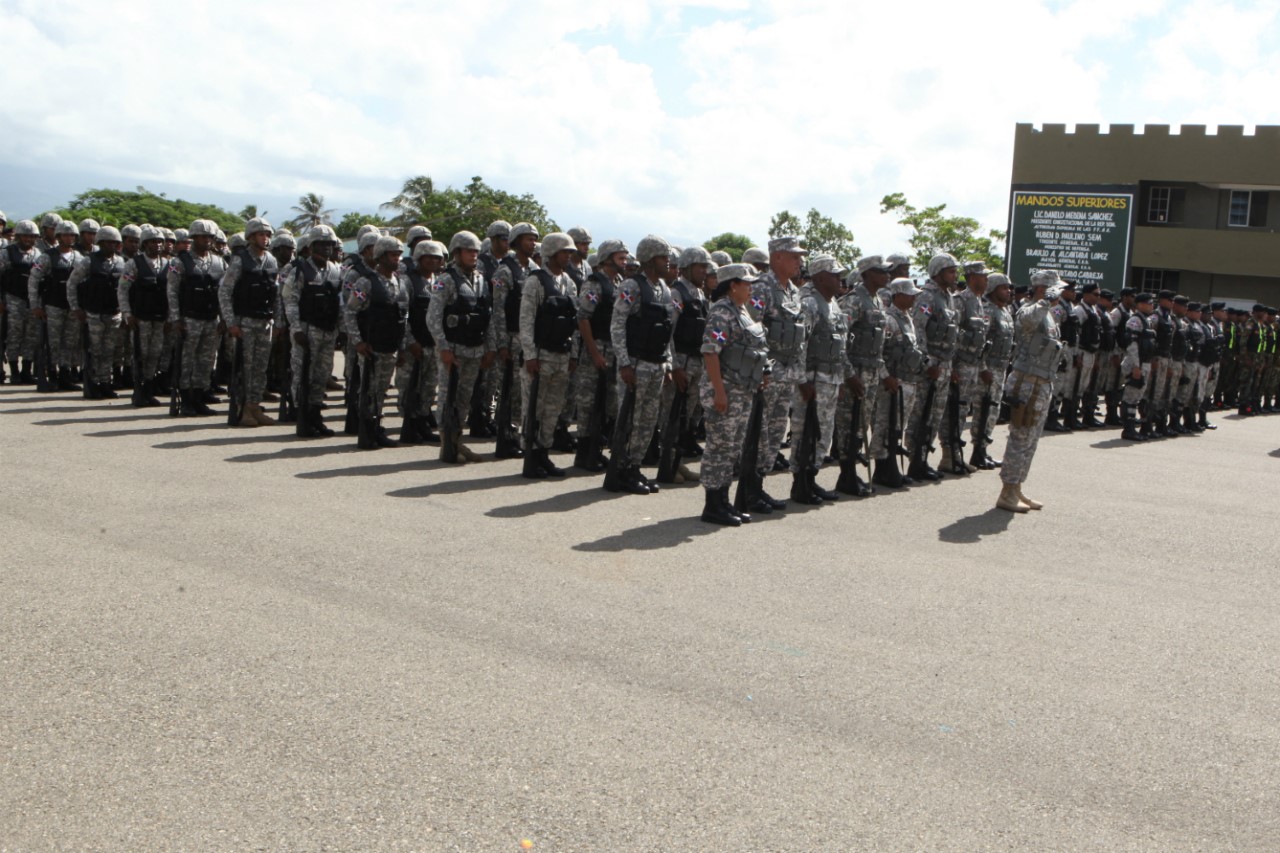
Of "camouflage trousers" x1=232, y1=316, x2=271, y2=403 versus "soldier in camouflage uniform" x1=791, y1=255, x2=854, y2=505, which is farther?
"camouflage trousers" x1=232, y1=316, x2=271, y2=403

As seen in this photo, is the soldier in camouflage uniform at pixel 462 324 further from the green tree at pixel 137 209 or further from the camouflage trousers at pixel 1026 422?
the green tree at pixel 137 209

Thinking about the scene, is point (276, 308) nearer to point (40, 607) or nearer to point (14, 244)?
point (14, 244)

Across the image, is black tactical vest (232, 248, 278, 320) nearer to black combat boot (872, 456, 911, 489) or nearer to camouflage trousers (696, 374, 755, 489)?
camouflage trousers (696, 374, 755, 489)

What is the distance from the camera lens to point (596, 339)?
34.5 ft

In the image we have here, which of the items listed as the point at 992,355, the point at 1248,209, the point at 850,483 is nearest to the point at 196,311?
the point at 850,483

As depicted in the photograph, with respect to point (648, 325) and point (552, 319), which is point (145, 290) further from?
point (648, 325)

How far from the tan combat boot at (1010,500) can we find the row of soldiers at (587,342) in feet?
0.21

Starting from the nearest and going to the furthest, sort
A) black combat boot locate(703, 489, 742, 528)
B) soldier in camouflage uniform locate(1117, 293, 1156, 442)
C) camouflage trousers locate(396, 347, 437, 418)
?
1. black combat boot locate(703, 489, 742, 528)
2. camouflage trousers locate(396, 347, 437, 418)
3. soldier in camouflage uniform locate(1117, 293, 1156, 442)

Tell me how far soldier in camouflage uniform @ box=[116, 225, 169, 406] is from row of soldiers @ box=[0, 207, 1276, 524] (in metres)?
0.02

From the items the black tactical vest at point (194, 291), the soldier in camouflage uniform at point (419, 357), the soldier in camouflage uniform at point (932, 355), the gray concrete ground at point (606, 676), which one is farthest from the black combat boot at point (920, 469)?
the black tactical vest at point (194, 291)

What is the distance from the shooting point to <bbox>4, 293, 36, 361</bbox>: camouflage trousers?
15.6 m

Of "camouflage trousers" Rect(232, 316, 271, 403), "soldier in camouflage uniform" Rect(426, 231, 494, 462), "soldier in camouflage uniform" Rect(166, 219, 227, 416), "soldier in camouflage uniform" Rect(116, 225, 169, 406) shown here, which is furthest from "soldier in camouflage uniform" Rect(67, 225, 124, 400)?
"soldier in camouflage uniform" Rect(426, 231, 494, 462)

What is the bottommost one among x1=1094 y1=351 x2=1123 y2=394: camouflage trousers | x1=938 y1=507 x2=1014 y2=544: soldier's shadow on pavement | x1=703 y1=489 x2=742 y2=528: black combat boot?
x1=938 y1=507 x2=1014 y2=544: soldier's shadow on pavement

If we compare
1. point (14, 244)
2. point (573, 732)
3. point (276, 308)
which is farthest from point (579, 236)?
point (14, 244)
